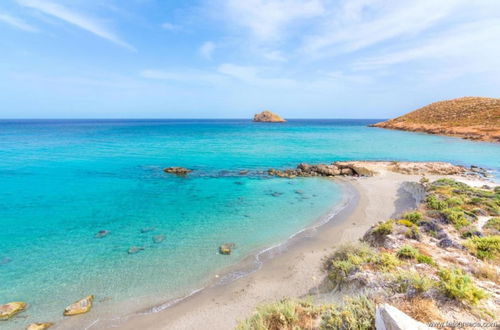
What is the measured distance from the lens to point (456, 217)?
1268 centimetres

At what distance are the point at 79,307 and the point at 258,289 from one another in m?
Result: 7.14

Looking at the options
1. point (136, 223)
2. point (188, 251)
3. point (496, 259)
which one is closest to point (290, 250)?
point (188, 251)

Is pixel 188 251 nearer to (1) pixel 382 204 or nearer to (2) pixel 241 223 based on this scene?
(2) pixel 241 223

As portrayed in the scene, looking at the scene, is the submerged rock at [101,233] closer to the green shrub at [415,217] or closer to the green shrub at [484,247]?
the green shrub at [415,217]

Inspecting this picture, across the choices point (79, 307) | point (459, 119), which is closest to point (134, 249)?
point (79, 307)

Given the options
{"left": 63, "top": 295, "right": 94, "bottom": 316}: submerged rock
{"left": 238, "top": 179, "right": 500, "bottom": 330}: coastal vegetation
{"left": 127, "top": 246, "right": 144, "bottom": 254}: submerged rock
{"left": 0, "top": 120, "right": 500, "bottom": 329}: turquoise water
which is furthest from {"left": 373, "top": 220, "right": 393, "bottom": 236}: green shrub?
{"left": 63, "top": 295, "right": 94, "bottom": 316}: submerged rock

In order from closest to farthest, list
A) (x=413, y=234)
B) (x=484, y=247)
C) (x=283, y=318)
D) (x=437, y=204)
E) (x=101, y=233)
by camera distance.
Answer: (x=283, y=318), (x=484, y=247), (x=413, y=234), (x=101, y=233), (x=437, y=204)

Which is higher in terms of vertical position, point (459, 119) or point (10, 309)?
point (459, 119)

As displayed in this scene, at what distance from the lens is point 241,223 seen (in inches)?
643

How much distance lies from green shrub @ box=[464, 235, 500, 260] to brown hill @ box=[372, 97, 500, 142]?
6987 centimetres

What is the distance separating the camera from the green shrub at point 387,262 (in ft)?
27.2

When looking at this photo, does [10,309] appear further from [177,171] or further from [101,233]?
[177,171]

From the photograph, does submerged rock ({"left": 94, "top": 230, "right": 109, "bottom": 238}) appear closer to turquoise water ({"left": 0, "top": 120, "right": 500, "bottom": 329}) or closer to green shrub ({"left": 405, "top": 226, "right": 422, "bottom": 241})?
turquoise water ({"left": 0, "top": 120, "right": 500, "bottom": 329})

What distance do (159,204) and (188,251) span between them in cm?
808
